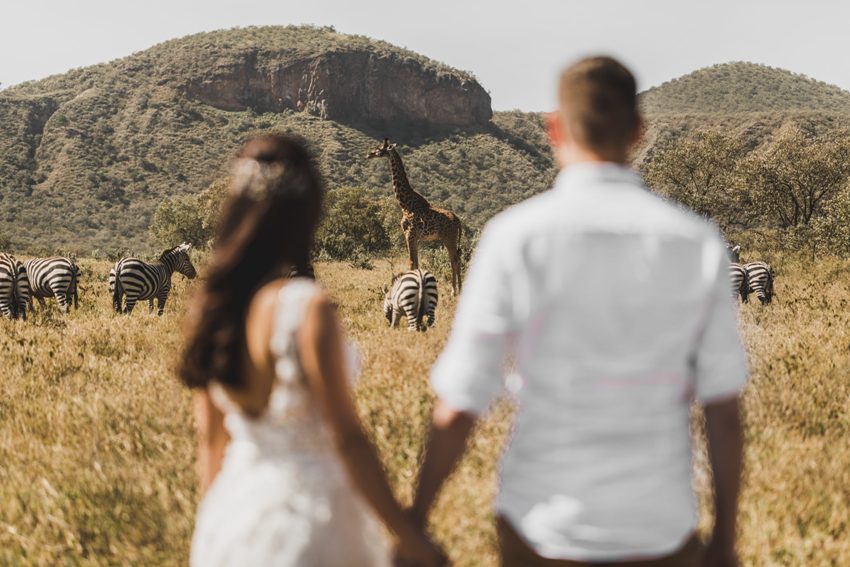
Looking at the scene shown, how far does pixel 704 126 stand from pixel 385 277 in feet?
337

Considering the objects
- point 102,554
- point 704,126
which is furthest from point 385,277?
point 704,126

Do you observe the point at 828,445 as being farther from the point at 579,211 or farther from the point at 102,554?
the point at 102,554

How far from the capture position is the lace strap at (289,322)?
1948 mm

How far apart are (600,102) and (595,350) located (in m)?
0.69

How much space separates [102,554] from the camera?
12.7ft

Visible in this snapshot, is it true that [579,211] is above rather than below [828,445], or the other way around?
above

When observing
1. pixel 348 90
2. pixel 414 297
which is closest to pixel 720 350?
pixel 414 297

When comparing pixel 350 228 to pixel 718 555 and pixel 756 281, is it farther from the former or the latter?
pixel 718 555

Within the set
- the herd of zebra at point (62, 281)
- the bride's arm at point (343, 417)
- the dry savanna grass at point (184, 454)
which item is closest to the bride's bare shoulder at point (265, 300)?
the bride's arm at point (343, 417)

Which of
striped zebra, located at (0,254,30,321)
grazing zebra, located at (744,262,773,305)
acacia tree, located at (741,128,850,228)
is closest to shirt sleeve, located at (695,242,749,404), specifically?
striped zebra, located at (0,254,30,321)

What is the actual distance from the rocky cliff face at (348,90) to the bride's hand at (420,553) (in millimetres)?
151048

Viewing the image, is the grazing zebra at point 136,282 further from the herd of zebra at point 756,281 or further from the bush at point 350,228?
the bush at point 350,228

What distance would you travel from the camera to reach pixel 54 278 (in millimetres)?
Result: 14805

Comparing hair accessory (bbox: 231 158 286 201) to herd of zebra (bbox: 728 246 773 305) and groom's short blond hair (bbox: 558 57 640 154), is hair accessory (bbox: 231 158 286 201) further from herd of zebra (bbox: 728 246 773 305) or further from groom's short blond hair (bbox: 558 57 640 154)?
herd of zebra (bbox: 728 246 773 305)
